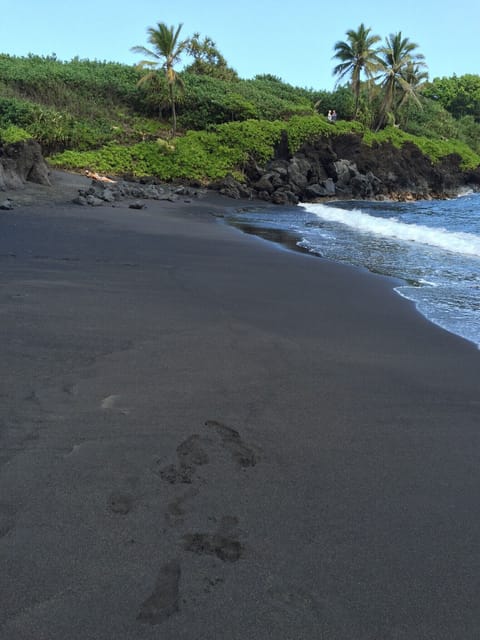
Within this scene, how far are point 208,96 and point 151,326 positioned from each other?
100ft

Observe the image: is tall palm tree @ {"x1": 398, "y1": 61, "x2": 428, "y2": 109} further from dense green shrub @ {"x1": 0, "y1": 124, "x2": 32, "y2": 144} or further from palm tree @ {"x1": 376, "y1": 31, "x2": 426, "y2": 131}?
dense green shrub @ {"x1": 0, "y1": 124, "x2": 32, "y2": 144}

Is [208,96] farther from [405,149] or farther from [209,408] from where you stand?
[209,408]

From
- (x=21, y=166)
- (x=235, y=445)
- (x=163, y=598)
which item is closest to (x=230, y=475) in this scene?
(x=235, y=445)

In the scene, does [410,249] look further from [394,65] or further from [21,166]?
[394,65]

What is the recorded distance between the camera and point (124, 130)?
87.8ft

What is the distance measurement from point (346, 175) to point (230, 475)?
2765 cm

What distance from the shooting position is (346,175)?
2720 centimetres

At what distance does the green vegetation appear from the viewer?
2294cm

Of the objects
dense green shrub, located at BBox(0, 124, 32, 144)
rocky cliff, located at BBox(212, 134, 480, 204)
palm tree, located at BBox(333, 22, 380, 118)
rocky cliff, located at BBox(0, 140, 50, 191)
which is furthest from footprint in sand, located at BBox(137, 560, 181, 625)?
palm tree, located at BBox(333, 22, 380, 118)

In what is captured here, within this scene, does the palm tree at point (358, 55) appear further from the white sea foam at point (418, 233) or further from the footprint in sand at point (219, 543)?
the footprint in sand at point (219, 543)

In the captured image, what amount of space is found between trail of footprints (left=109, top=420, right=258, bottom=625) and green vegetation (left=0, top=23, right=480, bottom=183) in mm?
18525

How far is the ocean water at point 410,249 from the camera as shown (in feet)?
17.8

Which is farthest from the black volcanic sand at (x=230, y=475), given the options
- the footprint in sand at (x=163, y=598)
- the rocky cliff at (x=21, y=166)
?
the rocky cliff at (x=21, y=166)

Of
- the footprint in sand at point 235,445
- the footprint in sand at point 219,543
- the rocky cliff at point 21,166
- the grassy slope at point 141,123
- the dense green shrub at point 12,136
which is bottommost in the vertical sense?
the footprint in sand at point 219,543
